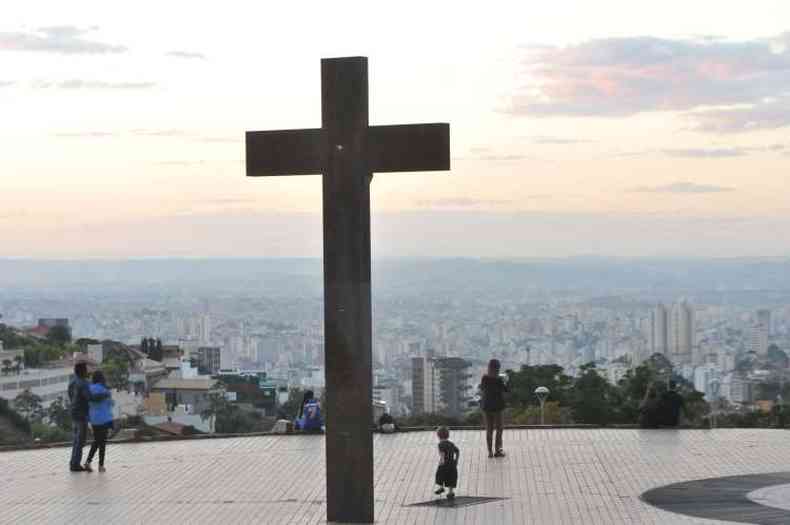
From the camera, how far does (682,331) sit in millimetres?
52406

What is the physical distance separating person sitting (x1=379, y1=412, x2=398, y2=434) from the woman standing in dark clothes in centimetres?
327

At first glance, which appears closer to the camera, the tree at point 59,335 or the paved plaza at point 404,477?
the paved plaza at point 404,477

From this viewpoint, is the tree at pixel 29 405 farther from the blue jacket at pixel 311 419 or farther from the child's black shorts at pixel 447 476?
the child's black shorts at pixel 447 476

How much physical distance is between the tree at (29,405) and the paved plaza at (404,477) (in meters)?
13.4

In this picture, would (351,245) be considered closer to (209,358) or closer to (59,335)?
(209,358)

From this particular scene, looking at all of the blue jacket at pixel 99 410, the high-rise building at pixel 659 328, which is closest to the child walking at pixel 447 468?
the blue jacket at pixel 99 410

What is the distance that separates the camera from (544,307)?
6350 centimetres

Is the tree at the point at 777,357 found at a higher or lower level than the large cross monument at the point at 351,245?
lower

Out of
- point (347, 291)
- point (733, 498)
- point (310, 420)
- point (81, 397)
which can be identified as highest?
point (347, 291)

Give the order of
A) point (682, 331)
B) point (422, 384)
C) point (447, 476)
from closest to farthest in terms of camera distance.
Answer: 1. point (447, 476)
2. point (422, 384)
3. point (682, 331)

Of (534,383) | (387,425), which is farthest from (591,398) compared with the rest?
(387,425)

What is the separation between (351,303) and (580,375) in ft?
60.4

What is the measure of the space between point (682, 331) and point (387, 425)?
30050mm

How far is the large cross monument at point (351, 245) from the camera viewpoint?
15117 millimetres
